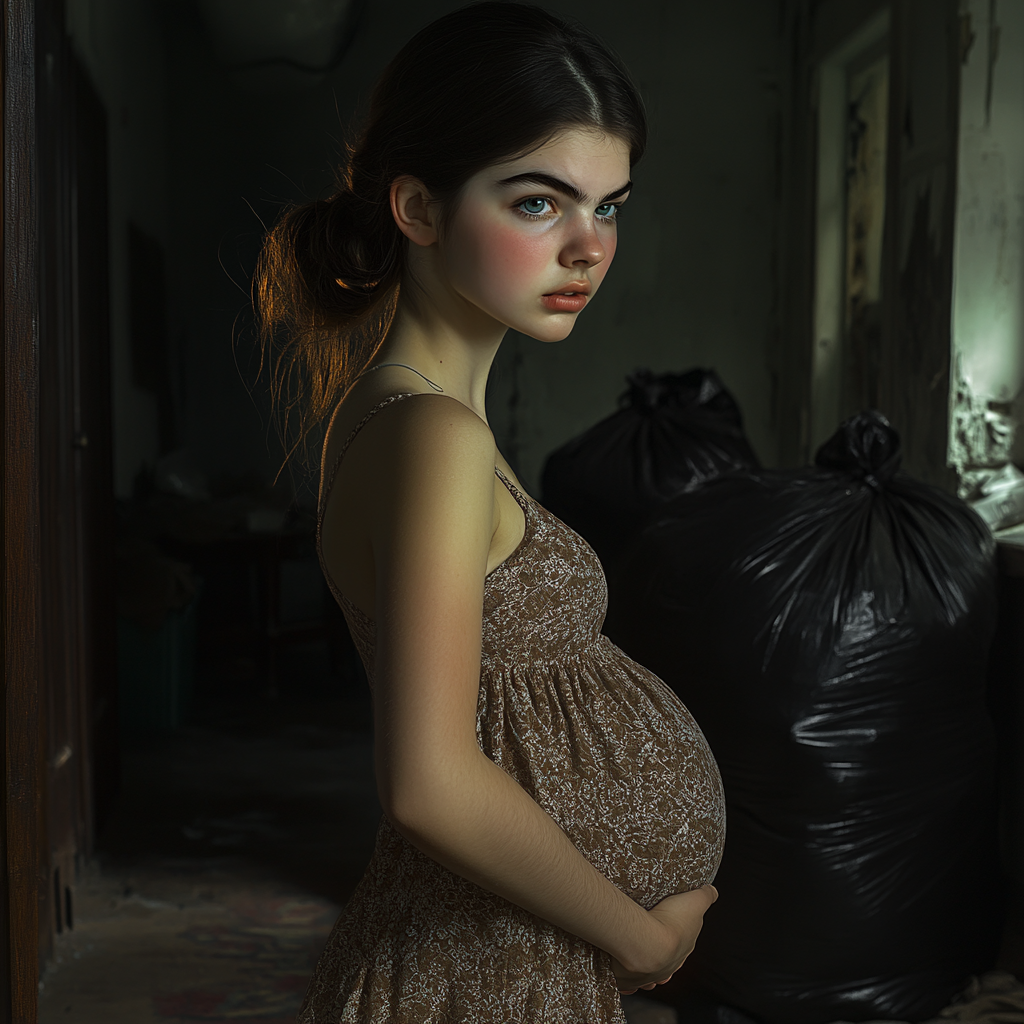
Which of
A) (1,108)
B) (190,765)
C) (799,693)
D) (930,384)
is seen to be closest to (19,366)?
(1,108)

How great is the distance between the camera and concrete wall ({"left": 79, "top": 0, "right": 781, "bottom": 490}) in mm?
3779

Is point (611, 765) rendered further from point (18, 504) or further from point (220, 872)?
point (220, 872)

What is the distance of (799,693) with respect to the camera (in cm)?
165

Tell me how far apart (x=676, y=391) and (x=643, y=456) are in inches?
10.9

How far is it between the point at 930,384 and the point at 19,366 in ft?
7.12

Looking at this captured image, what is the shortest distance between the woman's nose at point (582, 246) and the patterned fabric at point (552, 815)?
0.17 metres

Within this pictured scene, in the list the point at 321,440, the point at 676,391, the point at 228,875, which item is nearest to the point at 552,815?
the point at 228,875

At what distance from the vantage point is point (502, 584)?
0.75 meters

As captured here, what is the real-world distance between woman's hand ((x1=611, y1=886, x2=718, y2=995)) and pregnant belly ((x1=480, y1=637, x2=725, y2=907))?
0.01m

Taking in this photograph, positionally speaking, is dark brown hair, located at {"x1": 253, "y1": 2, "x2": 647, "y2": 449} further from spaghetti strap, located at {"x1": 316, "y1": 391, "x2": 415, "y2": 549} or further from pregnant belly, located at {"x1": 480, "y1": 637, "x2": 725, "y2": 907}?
pregnant belly, located at {"x1": 480, "y1": 637, "x2": 725, "y2": 907}

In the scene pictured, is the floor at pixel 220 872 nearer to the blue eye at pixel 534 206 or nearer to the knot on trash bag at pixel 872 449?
the knot on trash bag at pixel 872 449

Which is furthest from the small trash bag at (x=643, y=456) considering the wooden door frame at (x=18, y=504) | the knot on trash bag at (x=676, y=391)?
the wooden door frame at (x=18, y=504)

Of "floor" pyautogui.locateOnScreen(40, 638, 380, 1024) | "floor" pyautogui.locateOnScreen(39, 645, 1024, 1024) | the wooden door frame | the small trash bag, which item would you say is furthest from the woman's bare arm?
the small trash bag

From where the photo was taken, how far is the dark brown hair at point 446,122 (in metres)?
0.75
